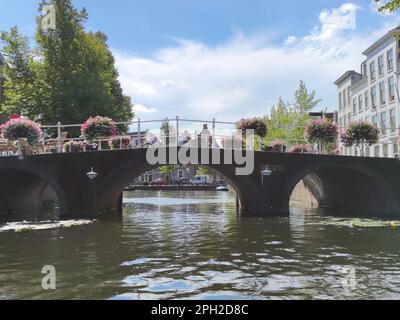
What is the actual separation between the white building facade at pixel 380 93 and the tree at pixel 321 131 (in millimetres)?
14148

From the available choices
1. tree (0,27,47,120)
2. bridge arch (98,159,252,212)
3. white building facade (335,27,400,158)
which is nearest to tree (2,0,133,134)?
tree (0,27,47,120)

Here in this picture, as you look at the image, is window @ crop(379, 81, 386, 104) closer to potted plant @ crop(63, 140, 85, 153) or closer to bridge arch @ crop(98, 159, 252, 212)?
bridge arch @ crop(98, 159, 252, 212)

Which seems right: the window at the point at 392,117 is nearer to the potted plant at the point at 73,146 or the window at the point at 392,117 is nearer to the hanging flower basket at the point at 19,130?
the potted plant at the point at 73,146

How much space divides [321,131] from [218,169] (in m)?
5.89

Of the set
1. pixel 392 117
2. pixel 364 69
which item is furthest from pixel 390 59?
pixel 364 69

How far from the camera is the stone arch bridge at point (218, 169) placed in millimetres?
23312

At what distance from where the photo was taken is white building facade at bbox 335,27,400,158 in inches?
1629

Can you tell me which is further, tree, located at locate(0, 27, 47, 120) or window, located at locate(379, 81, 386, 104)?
window, located at locate(379, 81, 386, 104)

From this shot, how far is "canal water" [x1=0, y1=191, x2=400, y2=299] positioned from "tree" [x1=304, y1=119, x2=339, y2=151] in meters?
6.50

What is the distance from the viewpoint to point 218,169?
25.5 meters

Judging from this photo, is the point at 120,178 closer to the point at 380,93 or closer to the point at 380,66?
the point at 380,93
